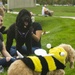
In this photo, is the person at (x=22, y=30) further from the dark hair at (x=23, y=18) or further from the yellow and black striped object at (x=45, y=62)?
the yellow and black striped object at (x=45, y=62)

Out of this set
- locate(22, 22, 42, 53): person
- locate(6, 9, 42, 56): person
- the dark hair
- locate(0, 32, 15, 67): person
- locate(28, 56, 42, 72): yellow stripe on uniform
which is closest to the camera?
locate(28, 56, 42, 72): yellow stripe on uniform

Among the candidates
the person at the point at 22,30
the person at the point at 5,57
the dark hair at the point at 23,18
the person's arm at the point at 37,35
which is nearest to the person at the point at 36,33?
the person's arm at the point at 37,35

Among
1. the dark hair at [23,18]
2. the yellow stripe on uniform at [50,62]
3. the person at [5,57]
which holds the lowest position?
the person at [5,57]

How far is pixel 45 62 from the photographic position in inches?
196

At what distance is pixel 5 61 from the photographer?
6504 millimetres

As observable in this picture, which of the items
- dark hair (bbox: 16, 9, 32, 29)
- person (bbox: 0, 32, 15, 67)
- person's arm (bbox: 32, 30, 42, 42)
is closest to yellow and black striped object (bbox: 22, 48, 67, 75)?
person (bbox: 0, 32, 15, 67)

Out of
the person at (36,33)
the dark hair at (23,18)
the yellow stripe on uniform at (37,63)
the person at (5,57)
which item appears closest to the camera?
the yellow stripe on uniform at (37,63)

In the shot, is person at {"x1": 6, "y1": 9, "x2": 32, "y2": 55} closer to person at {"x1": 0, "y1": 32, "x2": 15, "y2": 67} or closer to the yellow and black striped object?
person at {"x1": 0, "y1": 32, "x2": 15, "y2": 67}

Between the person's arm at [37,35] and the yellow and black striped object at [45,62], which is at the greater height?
the yellow and black striped object at [45,62]

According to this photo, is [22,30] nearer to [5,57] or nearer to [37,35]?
[37,35]

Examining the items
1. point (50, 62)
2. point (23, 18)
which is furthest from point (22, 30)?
point (50, 62)

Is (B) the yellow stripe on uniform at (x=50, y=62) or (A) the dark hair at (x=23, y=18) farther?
(A) the dark hair at (x=23, y=18)

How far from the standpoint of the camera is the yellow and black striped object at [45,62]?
4.92 meters

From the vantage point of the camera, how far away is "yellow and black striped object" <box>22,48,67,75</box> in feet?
16.1
